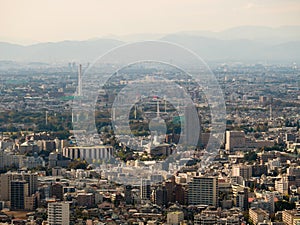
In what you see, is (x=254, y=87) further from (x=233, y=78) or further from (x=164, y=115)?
(x=164, y=115)

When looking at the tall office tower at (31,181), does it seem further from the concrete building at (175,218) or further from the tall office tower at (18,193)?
the concrete building at (175,218)

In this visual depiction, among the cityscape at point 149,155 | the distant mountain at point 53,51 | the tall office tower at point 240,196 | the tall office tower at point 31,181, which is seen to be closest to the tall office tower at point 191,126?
the cityscape at point 149,155

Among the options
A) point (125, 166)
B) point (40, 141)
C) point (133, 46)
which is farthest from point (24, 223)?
point (40, 141)

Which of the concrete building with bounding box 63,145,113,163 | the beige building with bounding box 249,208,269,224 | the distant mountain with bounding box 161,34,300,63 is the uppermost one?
the distant mountain with bounding box 161,34,300,63

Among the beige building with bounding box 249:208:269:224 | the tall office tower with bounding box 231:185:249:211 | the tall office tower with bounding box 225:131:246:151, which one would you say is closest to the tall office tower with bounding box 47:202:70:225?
the beige building with bounding box 249:208:269:224

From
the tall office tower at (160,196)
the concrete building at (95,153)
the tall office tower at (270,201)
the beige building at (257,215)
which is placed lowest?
the tall office tower at (270,201)

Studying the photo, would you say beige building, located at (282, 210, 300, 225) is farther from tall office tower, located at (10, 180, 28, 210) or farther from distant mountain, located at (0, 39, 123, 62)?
distant mountain, located at (0, 39, 123, 62)
